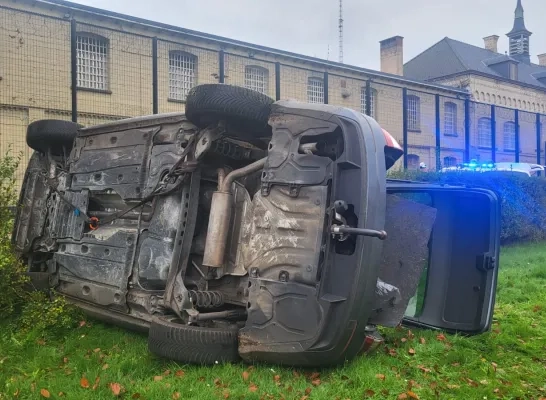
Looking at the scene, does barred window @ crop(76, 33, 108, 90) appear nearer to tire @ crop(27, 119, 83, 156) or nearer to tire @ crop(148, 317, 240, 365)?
tire @ crop(27, 119, 83, 156)

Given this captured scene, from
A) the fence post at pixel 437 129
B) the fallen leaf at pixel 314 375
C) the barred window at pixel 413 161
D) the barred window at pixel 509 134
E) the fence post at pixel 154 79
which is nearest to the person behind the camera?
the fallen leaf at pixel 314 375

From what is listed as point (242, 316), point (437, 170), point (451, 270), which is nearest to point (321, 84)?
point (437, 170)

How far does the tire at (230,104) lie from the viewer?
13.4 ft

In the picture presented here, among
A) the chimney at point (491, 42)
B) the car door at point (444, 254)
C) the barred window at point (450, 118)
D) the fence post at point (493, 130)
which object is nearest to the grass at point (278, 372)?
the car door at point (444, 254)

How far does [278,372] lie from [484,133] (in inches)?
510

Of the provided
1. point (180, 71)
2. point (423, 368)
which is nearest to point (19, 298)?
point (423, 368)

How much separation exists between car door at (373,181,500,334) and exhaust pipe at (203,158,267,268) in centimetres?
120

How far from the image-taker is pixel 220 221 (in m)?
4.18

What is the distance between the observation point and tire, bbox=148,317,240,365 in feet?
12.9

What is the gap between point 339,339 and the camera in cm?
361

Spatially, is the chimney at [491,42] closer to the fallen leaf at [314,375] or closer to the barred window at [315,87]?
the barred window at [315,87]

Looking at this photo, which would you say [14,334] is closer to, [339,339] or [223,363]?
[223,363]

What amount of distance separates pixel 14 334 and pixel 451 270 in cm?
387

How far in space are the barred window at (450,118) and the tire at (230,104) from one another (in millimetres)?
11974
